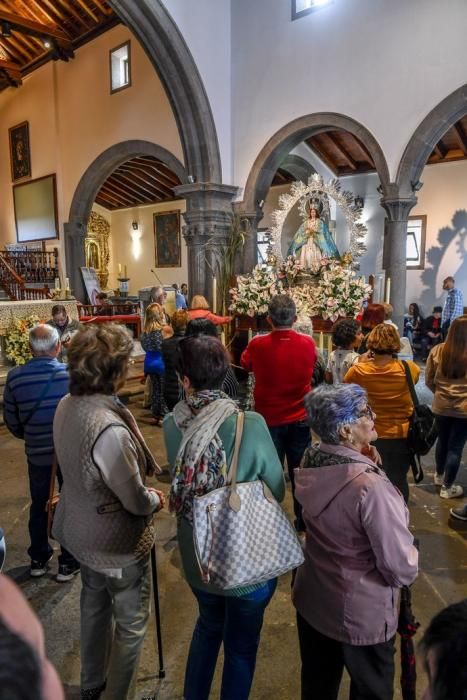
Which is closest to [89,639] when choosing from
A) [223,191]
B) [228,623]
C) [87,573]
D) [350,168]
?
[87,573]

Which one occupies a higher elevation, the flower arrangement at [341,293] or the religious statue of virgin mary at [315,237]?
the religious statue of virgin mary at [315,237]

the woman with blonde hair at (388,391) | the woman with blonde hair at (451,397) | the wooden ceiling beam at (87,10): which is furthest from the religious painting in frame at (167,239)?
the woman with blonde hair at (388,391)

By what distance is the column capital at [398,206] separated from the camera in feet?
22.4

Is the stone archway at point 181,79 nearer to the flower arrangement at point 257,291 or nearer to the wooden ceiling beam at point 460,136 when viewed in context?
the flower arrangement at point 257,291

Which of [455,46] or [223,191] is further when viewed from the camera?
[223,191]

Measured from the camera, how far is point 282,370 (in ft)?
9.57

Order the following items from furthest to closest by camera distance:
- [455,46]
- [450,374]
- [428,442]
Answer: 1. [455,46]
2. [450,374]
3. [428,442]

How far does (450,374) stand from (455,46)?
5028mm

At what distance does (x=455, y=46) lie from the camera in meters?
6.12

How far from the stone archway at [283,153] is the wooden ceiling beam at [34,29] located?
625cm

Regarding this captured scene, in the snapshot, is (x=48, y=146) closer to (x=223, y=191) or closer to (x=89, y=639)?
(x=223, y=191)

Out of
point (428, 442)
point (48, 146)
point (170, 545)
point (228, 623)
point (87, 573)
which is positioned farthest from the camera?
point (48, 146)

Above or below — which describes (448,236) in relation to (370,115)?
below

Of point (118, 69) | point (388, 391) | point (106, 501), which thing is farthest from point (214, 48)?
point (106, 501)
